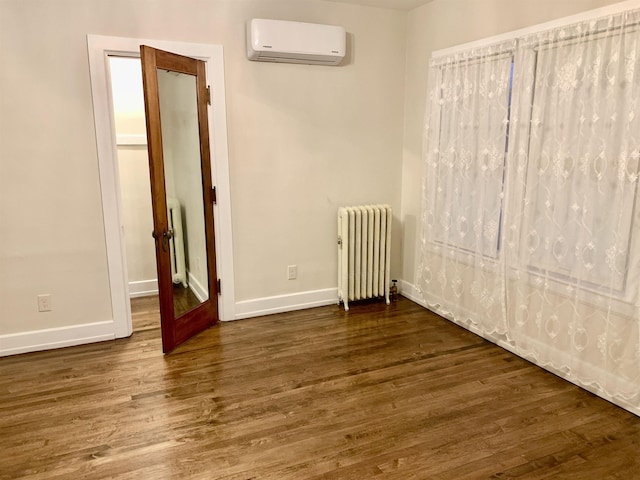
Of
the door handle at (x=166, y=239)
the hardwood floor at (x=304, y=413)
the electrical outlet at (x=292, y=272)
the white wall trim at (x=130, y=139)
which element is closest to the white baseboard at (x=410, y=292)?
the hardwood floor at (x=304, y=413)

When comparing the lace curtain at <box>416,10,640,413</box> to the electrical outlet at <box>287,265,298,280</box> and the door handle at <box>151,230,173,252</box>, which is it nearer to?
the electrical outlet at <box>287,265,298,280</box>

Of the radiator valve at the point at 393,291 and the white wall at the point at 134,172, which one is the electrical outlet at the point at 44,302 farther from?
the radiator valve at the point at 393,291

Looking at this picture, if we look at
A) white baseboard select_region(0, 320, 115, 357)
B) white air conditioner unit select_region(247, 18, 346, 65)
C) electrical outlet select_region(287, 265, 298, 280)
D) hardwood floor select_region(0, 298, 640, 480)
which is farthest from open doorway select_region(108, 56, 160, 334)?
white air conditioner unit select_region(247, 18, 346, 65)

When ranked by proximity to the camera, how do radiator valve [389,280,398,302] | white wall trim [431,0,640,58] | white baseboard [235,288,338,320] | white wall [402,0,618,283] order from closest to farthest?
white wall trim [431,0,640,58] → white wall [402,0,618,283] → white baseboard [235,288,338,320] → radiator valve [389,280,398,302]


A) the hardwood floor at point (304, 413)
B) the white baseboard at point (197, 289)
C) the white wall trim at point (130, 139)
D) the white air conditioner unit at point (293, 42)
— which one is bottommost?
the hardwood floor at point (304, 413)

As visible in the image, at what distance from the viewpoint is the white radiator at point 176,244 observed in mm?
3314

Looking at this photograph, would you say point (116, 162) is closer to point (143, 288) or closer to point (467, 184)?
point (143, 288)

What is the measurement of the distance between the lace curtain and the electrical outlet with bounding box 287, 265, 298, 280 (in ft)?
4.16

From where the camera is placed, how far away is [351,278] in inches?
157

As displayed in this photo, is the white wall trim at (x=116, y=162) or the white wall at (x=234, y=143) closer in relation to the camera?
the white wall at (x=234, y=143)

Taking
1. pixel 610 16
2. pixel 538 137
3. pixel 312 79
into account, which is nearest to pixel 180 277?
pixel 312 79

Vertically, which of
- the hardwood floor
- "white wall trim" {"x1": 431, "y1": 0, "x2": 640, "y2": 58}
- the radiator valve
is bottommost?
the hardwood floor

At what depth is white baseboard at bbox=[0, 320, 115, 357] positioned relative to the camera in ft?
10.4

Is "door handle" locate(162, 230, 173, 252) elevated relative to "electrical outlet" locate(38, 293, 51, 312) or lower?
elevated
